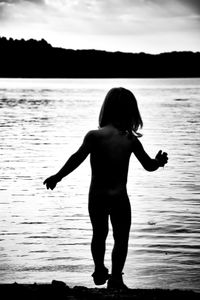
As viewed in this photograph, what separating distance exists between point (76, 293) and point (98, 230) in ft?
2.09

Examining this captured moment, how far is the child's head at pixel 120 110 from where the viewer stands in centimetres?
529

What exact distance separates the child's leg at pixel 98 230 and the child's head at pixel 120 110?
0.70 meters

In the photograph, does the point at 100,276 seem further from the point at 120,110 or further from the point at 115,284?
the point at 120,110

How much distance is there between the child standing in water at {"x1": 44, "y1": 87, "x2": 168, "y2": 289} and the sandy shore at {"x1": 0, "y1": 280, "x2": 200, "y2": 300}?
375mm

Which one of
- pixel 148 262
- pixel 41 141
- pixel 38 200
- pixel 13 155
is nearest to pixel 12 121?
pixel 41 141

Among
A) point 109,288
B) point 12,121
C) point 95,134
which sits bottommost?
point 12,121

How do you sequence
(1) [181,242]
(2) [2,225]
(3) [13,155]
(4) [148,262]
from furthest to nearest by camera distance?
(3) [13,155] → (2) [2,225] → (1) [181,242] → (4) [148,262]

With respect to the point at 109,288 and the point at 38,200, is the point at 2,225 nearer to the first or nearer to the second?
the point at 38,200

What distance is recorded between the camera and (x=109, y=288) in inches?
210

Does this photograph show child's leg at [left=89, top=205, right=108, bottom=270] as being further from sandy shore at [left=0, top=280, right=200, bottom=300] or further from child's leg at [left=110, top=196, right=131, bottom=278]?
sandy shore at [left=0, top=280, right=200, bottom=300]

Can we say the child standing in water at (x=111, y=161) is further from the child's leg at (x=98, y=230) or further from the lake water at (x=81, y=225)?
the lake water at (x=81, y=225)

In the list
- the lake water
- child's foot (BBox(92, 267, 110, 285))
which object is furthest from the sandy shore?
the lake water

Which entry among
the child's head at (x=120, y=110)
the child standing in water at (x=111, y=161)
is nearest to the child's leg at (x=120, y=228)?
the child standing in water at (x=111, y=161)

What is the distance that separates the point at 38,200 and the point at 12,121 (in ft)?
90.7
